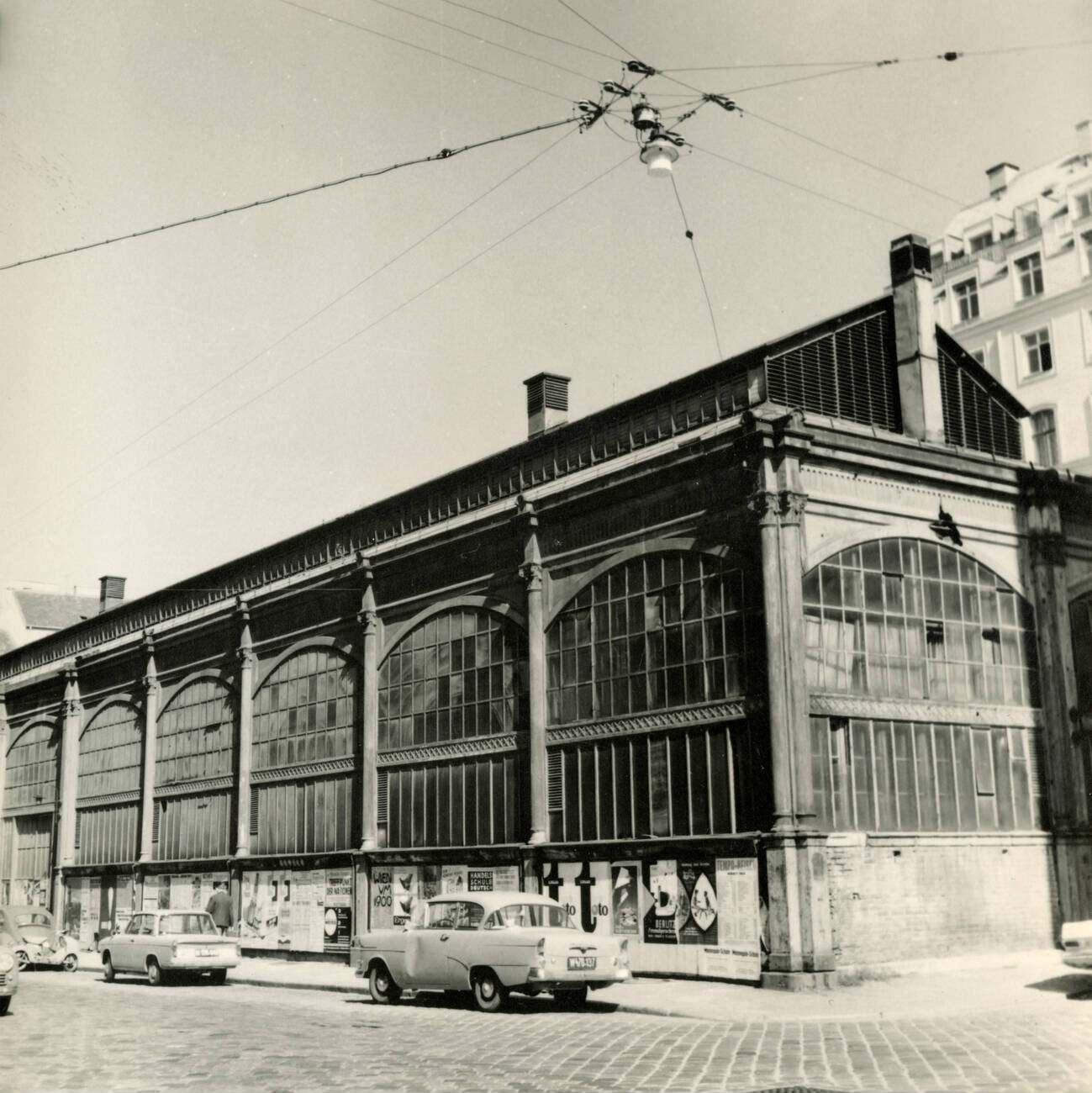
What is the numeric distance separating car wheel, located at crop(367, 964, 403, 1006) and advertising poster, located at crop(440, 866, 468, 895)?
7.72m

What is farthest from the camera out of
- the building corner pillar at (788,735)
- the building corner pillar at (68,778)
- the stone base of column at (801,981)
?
the building corner pillar at (68,778)

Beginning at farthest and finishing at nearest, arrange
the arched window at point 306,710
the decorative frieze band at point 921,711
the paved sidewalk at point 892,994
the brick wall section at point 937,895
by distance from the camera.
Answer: the arched window at point 306,710 → the decorative frieze band at point 921,711 → the brick wall section at point 937,895 → the paved sidewalk at point 892,994

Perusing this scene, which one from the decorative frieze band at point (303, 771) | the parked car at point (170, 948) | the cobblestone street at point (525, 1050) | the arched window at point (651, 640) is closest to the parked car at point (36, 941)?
the parked car at point (170, 948)

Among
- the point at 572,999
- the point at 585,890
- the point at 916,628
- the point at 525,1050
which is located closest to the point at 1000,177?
the point at 916,628

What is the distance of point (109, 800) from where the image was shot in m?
43.8

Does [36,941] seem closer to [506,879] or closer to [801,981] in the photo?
[506,879]

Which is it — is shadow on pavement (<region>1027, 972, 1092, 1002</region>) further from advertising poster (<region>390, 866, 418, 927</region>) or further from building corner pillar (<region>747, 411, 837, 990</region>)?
advertising poster (<region>390, 866, 418, 927</region>)

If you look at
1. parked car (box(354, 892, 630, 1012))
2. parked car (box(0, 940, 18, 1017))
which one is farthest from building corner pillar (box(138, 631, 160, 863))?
parked car (box(0, 940, 18, 1017))

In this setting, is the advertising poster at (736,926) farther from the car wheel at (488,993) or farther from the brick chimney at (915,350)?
the brick chimney at (915,350)

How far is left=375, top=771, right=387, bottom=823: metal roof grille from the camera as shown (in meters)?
31.5

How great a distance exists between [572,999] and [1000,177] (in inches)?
1748

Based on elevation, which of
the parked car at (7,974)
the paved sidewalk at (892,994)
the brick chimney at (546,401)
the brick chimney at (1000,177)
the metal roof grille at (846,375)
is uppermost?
the brick chimney at (1000,177)

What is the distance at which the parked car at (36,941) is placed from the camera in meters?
30.5

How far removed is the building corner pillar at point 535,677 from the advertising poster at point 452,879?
2.52 metres
